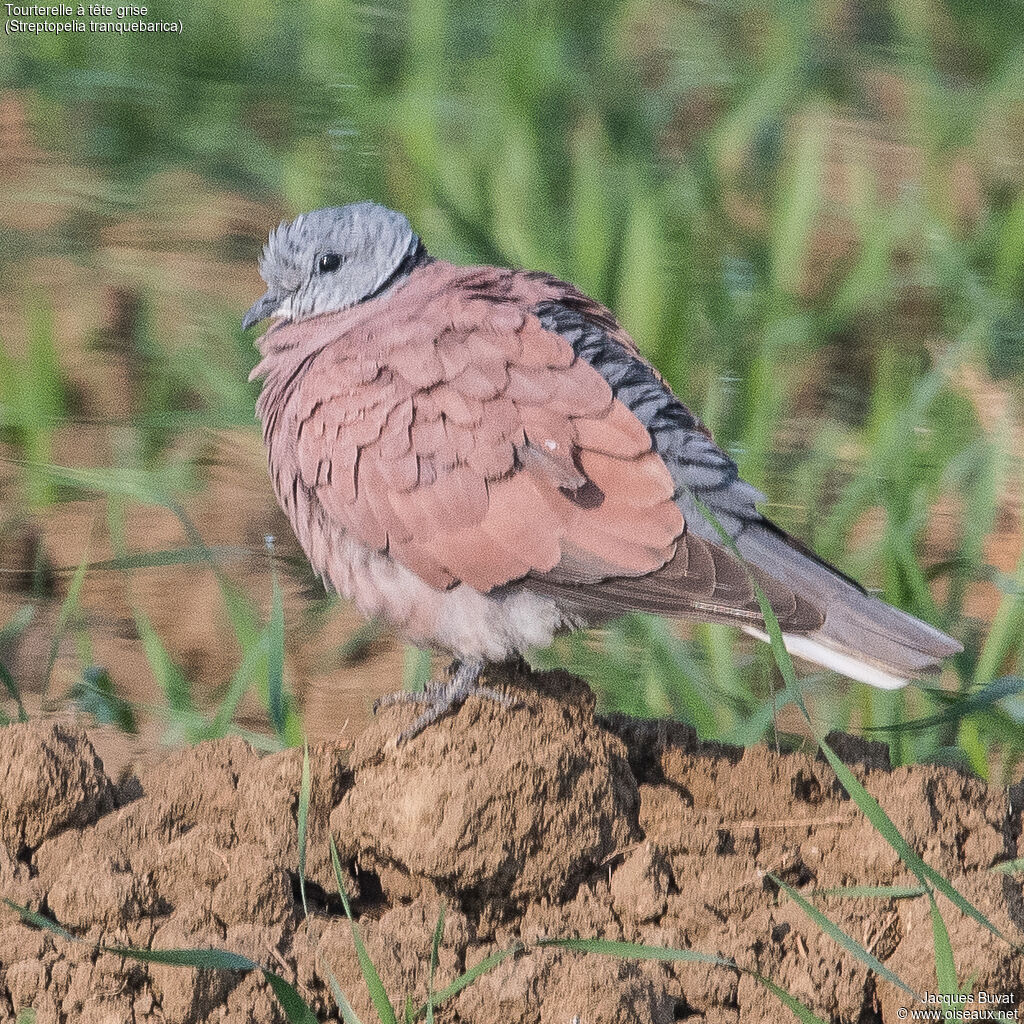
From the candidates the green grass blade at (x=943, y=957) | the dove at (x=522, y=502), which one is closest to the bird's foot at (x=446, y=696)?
the dove at (x=522, y=502)

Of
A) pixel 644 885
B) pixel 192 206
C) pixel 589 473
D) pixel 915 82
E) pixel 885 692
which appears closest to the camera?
pixel 644 885

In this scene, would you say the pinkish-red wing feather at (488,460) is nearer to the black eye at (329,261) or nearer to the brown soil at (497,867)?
the brown soil at (497,867)

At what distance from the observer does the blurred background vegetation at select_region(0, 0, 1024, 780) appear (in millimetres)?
4062

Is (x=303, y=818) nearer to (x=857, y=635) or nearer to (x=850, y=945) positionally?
(x=850, y=945)

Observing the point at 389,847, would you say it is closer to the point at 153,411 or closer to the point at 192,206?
the point at 153,411

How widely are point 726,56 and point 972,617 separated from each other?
3264 millimetres

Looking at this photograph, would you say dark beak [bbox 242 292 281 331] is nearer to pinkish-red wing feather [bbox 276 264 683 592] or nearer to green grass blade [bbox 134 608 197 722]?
pinkish-red wing feather [bbox 276 264 683 592]

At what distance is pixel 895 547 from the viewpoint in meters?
3.89

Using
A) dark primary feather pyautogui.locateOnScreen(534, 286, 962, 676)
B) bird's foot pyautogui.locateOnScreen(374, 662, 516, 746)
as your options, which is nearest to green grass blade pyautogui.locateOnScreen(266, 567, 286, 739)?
bird's foot pyautogui.locateOnScreen(374, 662, 516, 746)

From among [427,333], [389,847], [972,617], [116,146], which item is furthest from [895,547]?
[116,146]
